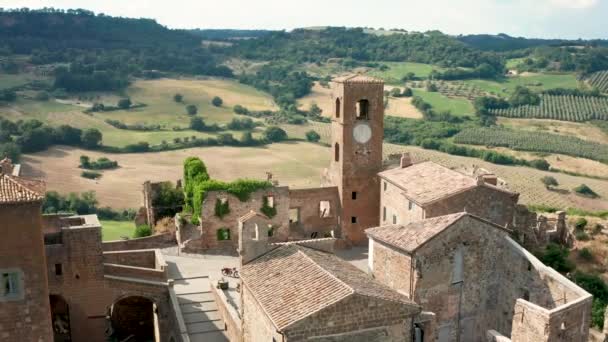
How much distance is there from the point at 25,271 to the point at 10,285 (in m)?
0.62

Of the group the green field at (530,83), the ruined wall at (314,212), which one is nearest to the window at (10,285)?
the ruined wall at (314,212)

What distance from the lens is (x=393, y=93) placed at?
Result: 10725 centimetres

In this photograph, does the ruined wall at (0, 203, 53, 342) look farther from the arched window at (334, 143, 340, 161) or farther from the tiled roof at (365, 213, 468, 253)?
the arched window at (334, 143, 340, 161)

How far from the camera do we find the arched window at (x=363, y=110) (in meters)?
32.0

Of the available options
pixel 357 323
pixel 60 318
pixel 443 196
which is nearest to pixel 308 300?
pixel 357 323

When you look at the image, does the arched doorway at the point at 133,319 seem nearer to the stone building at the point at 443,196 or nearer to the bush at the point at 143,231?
the bush at the point at 143,231

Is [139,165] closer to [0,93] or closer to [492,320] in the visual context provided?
[0,93]

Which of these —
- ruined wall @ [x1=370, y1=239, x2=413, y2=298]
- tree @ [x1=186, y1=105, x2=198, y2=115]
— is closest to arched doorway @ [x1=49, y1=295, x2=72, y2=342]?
ruined wall @ [x1=370, y1=239, x2=413, y2=298]

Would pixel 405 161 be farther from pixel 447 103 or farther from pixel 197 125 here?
pixel 447 103

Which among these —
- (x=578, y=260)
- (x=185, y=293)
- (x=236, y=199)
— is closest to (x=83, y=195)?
(x=236, y=199)

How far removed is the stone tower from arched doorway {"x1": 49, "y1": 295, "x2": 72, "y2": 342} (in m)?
14.6

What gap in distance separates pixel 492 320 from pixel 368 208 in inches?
420

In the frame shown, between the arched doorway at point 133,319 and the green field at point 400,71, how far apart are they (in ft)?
297

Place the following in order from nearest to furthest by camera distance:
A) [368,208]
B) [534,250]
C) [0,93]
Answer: [534,250]
[368,208]
[0,93]
